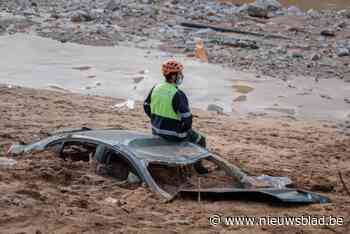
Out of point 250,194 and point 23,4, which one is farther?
point 23,4

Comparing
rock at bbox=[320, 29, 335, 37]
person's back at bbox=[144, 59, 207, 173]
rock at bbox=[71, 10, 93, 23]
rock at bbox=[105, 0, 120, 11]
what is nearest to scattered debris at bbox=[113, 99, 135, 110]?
person's back at bbox=[144, 59, 207, 173]

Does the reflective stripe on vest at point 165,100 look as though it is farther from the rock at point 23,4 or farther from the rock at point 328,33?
the rock at point 23,4

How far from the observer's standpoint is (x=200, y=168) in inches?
293

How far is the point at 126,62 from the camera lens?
53.3 ft

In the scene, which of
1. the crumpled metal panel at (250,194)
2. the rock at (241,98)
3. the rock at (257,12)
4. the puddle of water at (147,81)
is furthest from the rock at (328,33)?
the crumpled metal panel at (250,194)

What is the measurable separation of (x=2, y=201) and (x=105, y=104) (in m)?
6.33

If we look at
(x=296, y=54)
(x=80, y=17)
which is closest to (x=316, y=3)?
(x=80, y=17)

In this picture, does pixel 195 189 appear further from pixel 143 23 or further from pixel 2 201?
pixel 143 23

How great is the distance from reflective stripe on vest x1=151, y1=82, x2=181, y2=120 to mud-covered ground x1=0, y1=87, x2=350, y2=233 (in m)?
0.91

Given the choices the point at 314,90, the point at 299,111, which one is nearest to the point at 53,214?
the point at 299,111

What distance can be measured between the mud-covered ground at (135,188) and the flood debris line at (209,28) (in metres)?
5.67

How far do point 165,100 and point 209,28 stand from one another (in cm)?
1433

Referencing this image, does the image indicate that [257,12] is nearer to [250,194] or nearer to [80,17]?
[80,17]

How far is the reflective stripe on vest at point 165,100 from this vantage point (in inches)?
294
